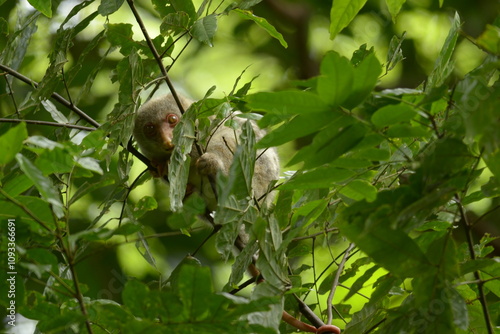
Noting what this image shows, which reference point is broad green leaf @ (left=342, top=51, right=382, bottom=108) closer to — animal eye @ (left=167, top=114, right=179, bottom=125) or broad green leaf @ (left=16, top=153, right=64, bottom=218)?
broad green leaf @ (left=16, top=153, right=64, bottom=218)

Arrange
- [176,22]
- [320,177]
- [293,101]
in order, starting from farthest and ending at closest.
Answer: [176,22] → [320,177] → [293,101]

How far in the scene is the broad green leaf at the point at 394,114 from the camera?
6.02ft

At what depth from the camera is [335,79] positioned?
174 cm

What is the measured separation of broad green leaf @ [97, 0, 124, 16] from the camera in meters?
2.62

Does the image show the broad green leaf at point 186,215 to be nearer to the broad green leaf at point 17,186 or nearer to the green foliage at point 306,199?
the green foliage at point 306,199

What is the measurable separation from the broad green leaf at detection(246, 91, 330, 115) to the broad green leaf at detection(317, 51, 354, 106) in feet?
0.08

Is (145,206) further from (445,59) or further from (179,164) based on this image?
(445,59)

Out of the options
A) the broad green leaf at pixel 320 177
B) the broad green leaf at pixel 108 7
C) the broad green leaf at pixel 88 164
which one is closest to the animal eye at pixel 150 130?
the broad green leaf at pixel 108 7

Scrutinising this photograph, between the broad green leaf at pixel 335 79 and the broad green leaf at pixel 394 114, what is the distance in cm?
13

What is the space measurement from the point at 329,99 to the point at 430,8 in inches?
238

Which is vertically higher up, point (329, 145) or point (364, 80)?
point (364, 80)

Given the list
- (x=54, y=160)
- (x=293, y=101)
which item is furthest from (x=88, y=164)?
(x=293, y=101)

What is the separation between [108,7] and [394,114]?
4.18ft

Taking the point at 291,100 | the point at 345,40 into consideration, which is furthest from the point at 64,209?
the point at 345,40
